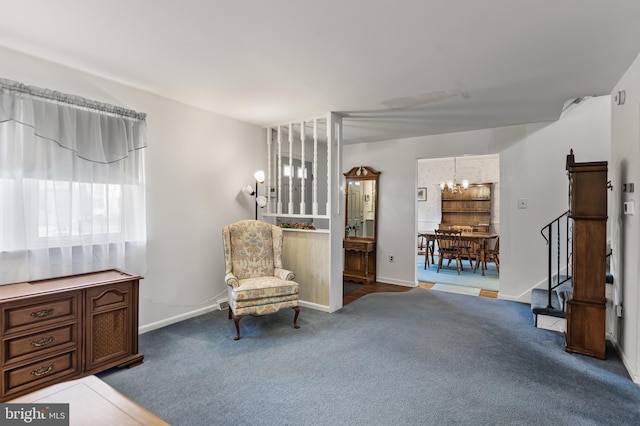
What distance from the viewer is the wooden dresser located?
2084mm

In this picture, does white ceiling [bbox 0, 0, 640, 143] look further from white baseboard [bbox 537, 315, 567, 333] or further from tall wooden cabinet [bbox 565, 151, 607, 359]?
white baseboard [bbox 537, 315, 567, 333]

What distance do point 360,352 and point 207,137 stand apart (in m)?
3.03

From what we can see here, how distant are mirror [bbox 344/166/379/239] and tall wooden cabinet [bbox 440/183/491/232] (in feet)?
11.2

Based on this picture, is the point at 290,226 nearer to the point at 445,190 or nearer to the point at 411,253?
the point at 411,253

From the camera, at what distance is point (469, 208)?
848cm

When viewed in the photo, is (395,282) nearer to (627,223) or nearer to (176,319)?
(627,223)

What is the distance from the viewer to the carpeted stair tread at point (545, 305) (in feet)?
11.4

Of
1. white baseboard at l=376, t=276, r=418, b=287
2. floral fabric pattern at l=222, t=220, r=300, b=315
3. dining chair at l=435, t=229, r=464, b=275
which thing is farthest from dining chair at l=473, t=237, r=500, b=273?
floral fabric pattern at l=222, t=220, r=300, b=315

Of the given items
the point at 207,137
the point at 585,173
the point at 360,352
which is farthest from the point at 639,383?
the point at 207,137

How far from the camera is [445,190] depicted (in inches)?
344

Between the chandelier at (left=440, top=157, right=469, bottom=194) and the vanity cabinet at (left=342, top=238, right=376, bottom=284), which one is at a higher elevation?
the chandelier at (left=440, top=157, right=469, bottom=194)

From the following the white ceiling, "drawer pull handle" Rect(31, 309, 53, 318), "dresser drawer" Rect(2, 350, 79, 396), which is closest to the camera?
the white ceiling

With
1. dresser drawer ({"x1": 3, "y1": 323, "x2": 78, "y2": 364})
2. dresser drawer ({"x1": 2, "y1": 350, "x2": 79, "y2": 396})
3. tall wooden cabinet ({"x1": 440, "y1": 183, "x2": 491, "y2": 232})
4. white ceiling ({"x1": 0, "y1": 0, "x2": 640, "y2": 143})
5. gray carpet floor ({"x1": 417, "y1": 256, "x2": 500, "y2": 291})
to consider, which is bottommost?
gray carpet floor ({"x1": 417, "y1": 256, "x2": 500, "y2": 291})

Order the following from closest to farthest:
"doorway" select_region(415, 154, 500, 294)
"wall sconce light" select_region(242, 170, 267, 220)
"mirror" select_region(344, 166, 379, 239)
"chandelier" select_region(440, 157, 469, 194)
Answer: "wall sconce light" select_region(242, 170, 267, 220)
"mirror" select_region(344, 166, 379, 239)
"doorway" select_region(415, 154, 500, 294)
"chandelier" select_region(440, 157, 469, 194)
